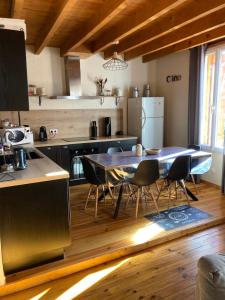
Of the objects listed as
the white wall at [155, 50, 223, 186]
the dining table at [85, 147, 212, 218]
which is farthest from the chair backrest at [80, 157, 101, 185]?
the white wall at [155, 50, 223, 186]

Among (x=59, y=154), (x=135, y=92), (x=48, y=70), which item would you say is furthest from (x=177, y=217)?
(x=48, y=70)

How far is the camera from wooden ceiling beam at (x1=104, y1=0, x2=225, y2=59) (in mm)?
2591

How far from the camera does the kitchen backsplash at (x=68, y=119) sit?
4.62 m

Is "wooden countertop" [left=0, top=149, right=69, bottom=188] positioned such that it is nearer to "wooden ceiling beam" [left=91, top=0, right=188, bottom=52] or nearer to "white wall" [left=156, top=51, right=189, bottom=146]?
"wooden ceiling beam" [left=91, top=0, right=188, bottom=52]

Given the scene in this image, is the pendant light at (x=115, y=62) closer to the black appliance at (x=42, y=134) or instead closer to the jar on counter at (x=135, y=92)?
the jar on counter at (x=135, y=92)

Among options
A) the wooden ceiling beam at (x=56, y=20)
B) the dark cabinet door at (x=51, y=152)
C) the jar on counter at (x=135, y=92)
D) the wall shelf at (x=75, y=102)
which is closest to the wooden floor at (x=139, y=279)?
the dark cabinet door at (x=51, y=152)

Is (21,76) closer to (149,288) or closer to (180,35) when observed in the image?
(149,288)

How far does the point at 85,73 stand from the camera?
16.4 ft

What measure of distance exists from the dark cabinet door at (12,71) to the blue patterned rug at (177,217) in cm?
212

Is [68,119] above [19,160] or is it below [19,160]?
above

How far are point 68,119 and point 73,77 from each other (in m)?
0.83

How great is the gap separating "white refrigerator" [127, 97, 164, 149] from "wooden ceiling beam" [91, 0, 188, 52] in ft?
4.72

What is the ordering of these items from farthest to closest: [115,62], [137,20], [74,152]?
[74,152], [115,62], [137,20]

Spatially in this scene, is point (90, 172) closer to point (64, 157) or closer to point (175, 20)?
point (64, 157)
